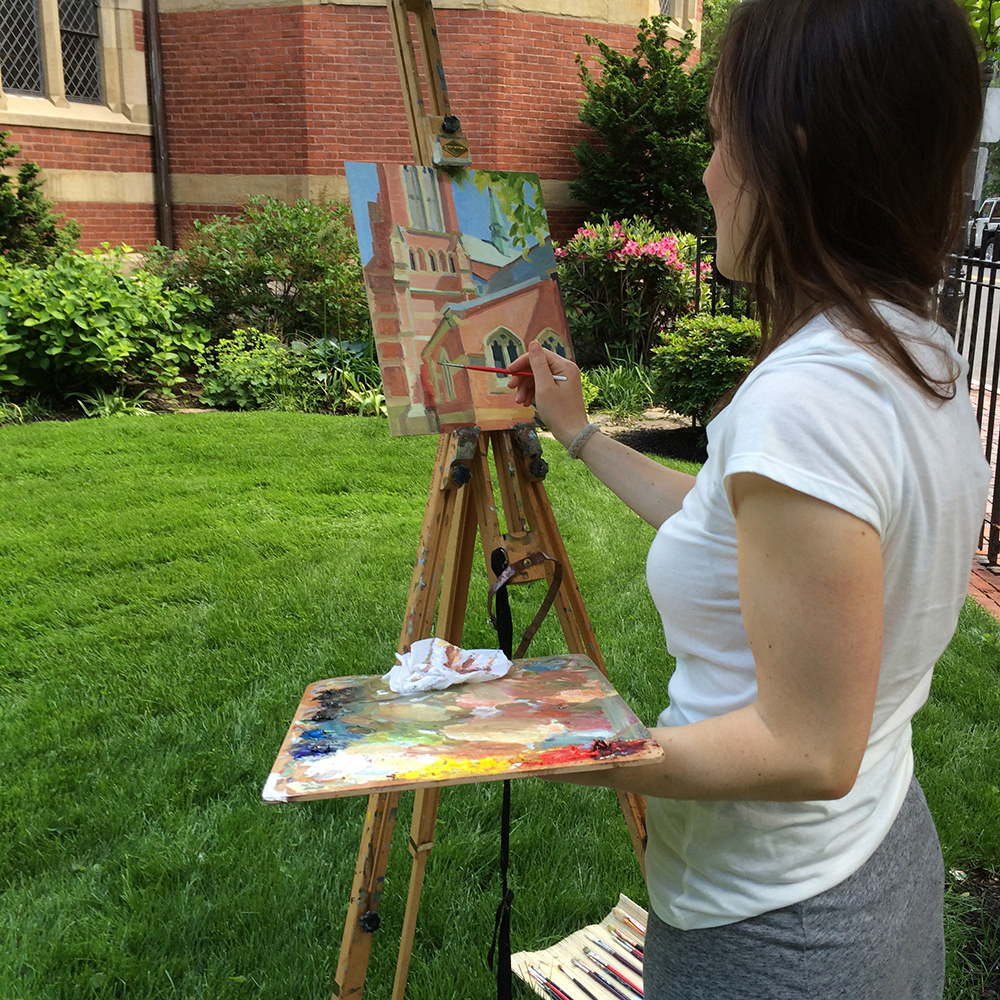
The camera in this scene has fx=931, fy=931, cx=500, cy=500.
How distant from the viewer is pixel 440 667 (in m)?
1.39

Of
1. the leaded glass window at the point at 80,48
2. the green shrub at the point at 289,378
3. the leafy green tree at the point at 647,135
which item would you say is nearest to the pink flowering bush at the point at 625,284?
the leafy green tree at the point at 647,135

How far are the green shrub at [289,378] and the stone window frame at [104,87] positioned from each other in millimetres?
3884

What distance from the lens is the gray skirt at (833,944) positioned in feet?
3.54

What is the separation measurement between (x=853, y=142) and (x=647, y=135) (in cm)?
1021

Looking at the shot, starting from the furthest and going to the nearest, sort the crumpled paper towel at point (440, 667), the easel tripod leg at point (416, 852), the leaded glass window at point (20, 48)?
the leaded glass window at point (20, 48), the easel tripod leg at point (416, 852), the crumpled paper towel at point (440, 667)

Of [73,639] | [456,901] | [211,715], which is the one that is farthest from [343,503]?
[456,901]

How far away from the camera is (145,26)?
35.2 ft

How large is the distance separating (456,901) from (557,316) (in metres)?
1.53

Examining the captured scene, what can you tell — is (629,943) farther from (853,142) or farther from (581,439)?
(853,142)

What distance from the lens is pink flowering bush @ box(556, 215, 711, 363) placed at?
9148mm

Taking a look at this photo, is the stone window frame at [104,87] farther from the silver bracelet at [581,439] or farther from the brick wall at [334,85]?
the silver bracelet at [581,439]

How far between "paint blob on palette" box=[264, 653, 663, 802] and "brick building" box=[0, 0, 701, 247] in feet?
31.4

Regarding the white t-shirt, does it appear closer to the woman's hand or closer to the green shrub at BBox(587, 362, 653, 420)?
the woman's hand

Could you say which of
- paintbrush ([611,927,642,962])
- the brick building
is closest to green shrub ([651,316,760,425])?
the brick building
